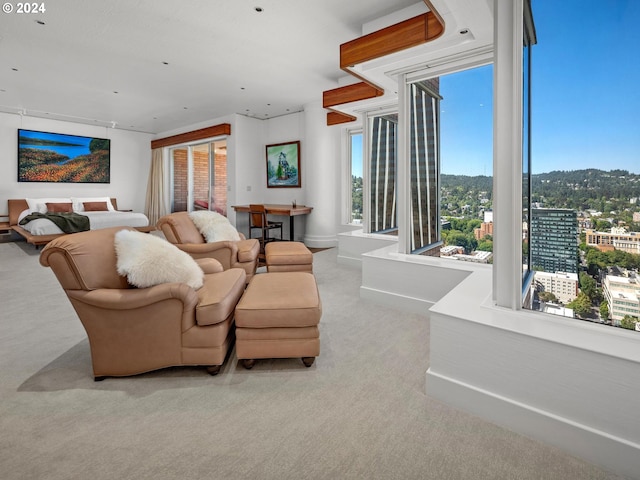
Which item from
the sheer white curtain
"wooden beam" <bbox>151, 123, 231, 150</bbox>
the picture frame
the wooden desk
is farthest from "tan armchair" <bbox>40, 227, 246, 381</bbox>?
the sheer white curtain

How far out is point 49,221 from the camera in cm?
646

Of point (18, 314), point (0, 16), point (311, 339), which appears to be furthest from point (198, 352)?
point (0, 16)

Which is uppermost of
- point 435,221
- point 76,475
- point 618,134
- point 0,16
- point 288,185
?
point 0,16

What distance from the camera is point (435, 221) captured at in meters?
3.58

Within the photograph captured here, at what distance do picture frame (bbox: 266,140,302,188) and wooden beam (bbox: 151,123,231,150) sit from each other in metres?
1.02

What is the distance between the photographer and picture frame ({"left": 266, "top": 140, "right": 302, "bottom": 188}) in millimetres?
7305

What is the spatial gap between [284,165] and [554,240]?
6.26 metres

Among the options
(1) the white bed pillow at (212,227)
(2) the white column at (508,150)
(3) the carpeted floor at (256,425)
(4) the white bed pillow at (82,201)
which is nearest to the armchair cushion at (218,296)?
(3) the carpeted floor at (256,425)

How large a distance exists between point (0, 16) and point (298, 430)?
480 cm

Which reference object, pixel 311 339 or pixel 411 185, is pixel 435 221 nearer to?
pixel 411 185

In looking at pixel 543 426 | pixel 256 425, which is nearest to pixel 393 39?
pixel 543 426

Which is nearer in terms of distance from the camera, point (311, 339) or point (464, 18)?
point (311, 339)

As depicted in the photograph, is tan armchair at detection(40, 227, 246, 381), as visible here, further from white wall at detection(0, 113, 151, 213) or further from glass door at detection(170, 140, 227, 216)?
white wall at detection(0, 113, 151, 213)

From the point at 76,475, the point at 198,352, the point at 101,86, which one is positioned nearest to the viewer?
the point at 76,475
